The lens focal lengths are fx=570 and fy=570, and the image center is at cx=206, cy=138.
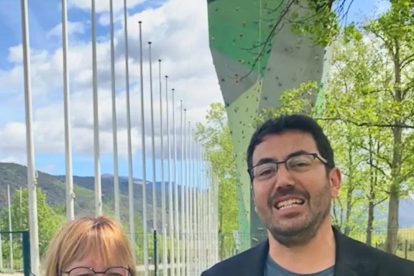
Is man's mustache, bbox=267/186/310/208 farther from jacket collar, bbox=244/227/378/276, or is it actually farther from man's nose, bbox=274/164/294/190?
jacket collar, bbox=244/227/378/276

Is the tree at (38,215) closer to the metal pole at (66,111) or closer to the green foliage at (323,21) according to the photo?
the metal pole at (66,111)

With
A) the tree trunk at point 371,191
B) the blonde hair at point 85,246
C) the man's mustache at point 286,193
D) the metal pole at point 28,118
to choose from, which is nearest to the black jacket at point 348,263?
the man's mustache at point 286,193

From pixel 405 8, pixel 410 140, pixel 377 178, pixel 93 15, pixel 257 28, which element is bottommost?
pixel 377 178

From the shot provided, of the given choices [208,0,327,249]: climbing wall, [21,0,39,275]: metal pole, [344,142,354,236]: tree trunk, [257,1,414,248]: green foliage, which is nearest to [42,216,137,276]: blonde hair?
[257,1,414,248]: green foliage

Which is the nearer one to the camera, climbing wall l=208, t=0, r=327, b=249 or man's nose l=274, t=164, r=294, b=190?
man's nose l=274, t=164, r=294, b=190

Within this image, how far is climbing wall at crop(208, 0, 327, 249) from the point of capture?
1205 centimetres

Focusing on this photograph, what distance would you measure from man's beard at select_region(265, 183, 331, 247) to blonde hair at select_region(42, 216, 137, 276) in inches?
22.4

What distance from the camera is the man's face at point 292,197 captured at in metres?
2.02

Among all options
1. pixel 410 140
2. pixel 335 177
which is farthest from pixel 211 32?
pixel 335 177

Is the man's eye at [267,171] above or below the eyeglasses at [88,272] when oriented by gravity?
above

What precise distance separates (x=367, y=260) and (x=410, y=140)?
11761 millimetres

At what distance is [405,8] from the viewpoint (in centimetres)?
471

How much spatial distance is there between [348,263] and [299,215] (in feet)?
0.83

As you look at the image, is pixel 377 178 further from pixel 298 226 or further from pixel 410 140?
pixel 298 226
